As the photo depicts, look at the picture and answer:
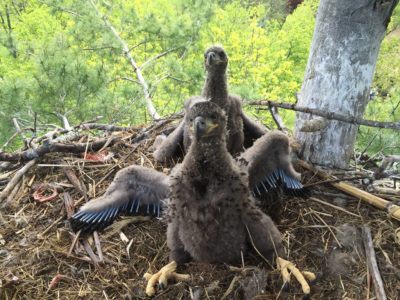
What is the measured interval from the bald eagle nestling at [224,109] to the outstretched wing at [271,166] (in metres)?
0.42

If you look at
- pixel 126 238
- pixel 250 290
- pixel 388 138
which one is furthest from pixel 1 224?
pixel 388 138

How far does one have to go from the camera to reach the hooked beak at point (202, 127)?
222 cm

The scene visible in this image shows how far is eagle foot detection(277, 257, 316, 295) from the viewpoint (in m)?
2.35

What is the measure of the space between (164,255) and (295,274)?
2.93 ft

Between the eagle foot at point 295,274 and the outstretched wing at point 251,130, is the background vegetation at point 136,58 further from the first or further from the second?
the eagle foot at point 295,274

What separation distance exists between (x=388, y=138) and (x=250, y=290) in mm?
4236

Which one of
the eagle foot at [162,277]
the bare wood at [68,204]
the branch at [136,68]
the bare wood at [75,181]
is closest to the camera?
the eagle foot at [162,277]

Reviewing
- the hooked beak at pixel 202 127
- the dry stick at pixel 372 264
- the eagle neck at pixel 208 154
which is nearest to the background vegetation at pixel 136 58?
the dry stick at pixel 372 264

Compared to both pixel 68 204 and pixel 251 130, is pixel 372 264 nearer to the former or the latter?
pixel 251 130

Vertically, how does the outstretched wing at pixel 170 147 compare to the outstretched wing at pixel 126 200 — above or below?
above

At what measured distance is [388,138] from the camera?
5.71 meters

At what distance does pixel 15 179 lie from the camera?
11.3 feet

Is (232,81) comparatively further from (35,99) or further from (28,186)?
(28,186)

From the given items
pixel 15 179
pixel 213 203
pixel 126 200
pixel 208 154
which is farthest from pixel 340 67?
pixel 15 179
